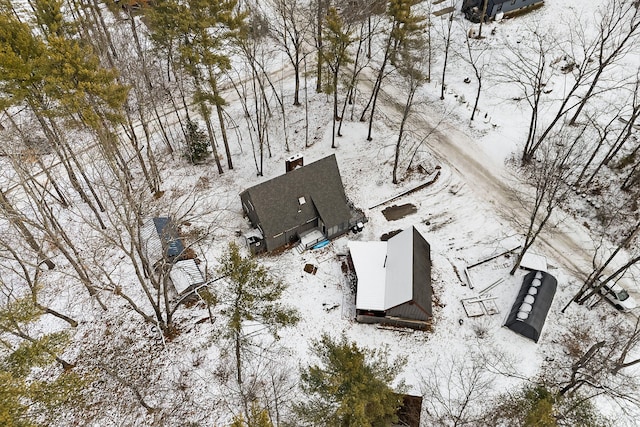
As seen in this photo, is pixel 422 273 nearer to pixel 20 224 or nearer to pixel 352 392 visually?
pixel 352 392

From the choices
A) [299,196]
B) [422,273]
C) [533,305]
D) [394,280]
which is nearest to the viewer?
[533,305]

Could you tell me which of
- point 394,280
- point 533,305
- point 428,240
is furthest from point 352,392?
point 428,240

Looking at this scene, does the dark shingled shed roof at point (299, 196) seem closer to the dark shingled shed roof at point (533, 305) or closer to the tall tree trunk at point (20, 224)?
the dark shingled shed roof at point (533, 305)

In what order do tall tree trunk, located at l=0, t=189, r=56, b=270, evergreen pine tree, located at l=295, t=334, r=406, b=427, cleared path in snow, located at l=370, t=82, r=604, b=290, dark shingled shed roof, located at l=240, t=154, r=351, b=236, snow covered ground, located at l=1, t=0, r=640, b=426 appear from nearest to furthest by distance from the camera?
1. evergreen pine tree, located at l=295, t=334, r=406, b=427
2. tall tree trunk, located at l=0, t=189, r=56, b=270
3. snow covered ground, located at l=1, t=0, r=640, b=426
4. dark shingled shed roof, located at l=240, t=154, r=351, b=236
5. cleared path in snow, located at l=370, t=82, r=604, b=290

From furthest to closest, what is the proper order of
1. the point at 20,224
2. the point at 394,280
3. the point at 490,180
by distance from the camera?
the point at 490,180 < the point at 394,280 < the point at 20,224

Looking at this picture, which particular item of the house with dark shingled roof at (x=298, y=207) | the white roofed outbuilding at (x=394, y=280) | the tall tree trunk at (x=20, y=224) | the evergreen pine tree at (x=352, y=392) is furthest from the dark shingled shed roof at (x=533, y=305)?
the tall tree trunk at (x=20, y=224)

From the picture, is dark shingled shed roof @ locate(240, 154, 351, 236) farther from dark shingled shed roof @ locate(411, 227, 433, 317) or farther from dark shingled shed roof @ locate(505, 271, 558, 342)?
dark shingled shed roof @ locate(505, 271, 558, 342)

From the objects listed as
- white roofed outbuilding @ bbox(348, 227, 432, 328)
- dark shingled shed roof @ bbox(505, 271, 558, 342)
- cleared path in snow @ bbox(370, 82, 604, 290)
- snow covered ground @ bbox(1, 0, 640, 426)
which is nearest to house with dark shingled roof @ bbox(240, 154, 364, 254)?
snow covered ground @ bbox(1, 0, 640, 426)
